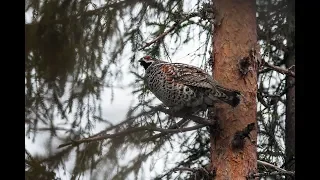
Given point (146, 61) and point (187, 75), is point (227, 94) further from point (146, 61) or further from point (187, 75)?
point (146, 61)

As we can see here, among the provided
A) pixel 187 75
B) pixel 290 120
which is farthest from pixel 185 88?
pixel 290 120

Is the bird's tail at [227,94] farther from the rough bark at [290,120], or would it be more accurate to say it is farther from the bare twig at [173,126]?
the rough bark at [290,120]

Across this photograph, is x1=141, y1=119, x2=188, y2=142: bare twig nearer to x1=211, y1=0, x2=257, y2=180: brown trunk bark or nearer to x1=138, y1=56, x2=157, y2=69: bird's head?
x1=211, y1=0, x2=257, y2=180: brown trunk bark

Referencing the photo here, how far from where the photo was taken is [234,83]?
8.39ft

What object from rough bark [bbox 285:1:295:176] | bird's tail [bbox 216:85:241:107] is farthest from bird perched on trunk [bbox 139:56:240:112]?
rough bark [bbox 285:1:295:176]

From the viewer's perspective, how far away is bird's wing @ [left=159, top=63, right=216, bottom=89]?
2457 millimetres

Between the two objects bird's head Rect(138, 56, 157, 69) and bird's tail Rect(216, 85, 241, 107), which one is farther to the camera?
bird's head Rect(138, 56, 157, 69)

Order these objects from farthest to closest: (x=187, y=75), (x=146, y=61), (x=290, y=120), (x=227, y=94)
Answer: (x=290, y=120)
(x=146, y=61)
(x=187, y=75)
(x=227, y=94)

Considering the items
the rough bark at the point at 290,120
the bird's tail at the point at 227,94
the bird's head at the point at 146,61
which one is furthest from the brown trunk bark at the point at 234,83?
the rough bark at the point at 290,120

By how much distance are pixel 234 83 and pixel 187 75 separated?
234 mm

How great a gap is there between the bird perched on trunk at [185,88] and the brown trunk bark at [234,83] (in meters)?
0.09

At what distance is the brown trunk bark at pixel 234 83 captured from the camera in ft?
8.20
